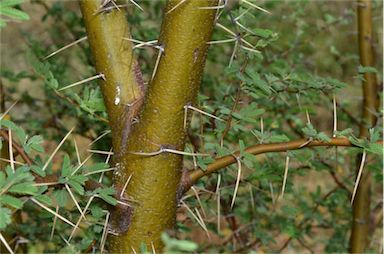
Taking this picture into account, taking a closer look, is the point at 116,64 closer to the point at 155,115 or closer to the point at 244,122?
the point at 155,115

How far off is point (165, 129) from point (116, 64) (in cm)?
16

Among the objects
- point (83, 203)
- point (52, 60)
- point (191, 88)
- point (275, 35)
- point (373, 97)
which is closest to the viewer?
point (191, 88)

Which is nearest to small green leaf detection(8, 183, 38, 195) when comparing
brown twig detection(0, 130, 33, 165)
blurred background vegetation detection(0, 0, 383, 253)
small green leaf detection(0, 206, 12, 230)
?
small green leaf detection(0, 206, 12, 230)

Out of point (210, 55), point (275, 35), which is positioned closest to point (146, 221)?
point (275, 35)

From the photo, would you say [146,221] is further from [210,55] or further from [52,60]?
[210,55]

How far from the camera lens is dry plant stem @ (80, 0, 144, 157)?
122 cm

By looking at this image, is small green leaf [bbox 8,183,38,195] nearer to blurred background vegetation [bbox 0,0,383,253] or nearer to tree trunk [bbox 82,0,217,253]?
tree trunk [bbox 82,0,217,253]

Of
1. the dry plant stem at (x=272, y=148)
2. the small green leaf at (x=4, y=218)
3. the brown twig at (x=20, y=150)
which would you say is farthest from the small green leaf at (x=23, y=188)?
the dry plant stem at (x=272, y=148)

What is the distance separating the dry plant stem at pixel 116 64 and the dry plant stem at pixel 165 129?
0.04 m

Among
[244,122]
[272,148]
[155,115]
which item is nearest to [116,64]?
[155,115]

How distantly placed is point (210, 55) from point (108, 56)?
111 centimetres

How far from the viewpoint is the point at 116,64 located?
4.02 ft

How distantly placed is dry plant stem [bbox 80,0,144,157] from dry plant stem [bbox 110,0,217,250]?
36 mm

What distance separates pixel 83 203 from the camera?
128cm
